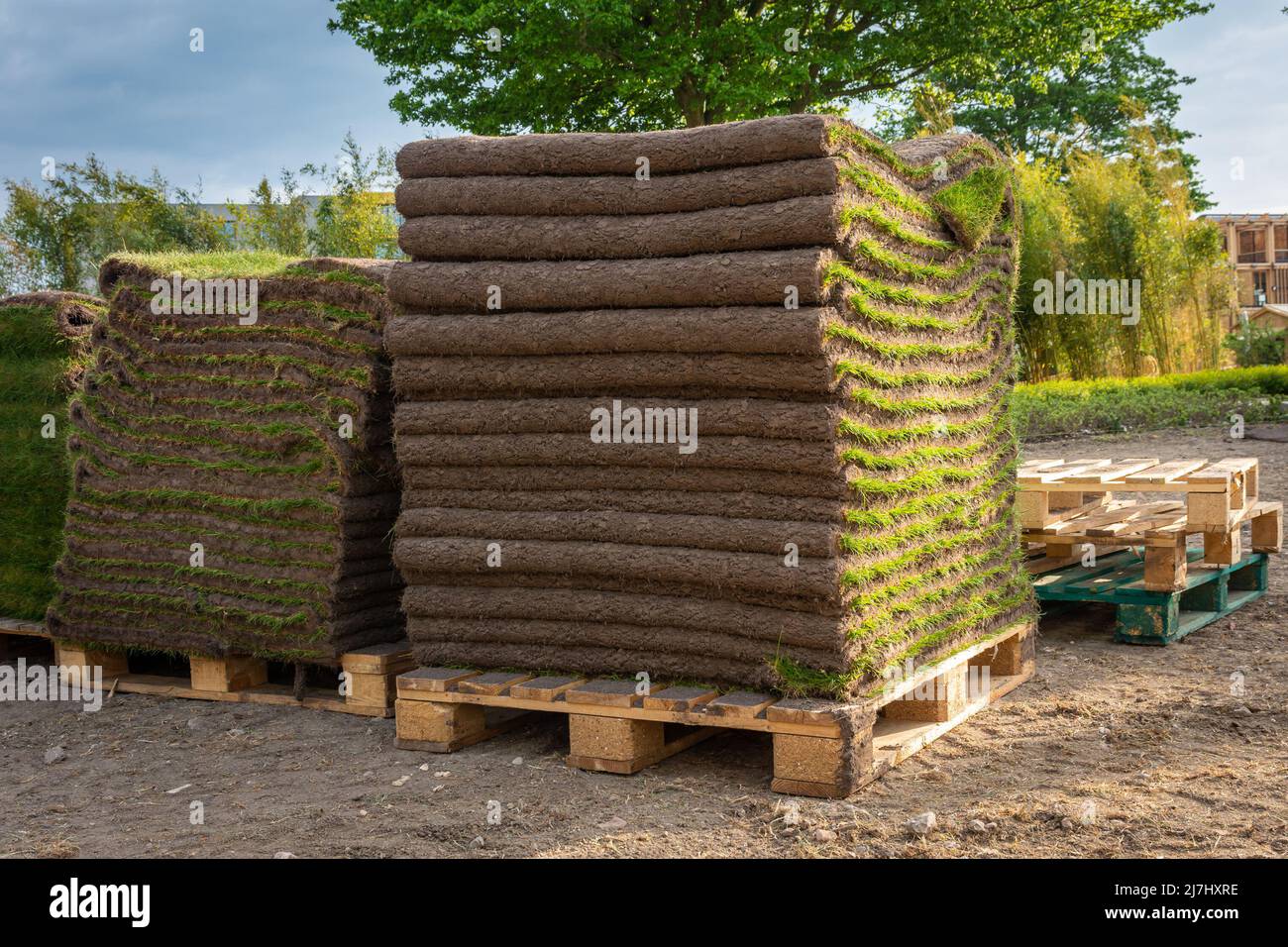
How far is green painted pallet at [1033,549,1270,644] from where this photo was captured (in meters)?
6.75

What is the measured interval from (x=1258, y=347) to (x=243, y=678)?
18.1m

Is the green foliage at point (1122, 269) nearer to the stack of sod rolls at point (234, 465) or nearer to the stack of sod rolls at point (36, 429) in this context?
the stack of sod rolls at point (234, 465)

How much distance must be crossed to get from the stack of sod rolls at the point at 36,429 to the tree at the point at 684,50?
11871 millimetres

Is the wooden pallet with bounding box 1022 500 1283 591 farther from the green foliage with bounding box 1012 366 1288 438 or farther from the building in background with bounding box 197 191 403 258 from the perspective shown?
the building in background with bounding box 197 191 403 258

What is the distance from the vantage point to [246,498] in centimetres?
582

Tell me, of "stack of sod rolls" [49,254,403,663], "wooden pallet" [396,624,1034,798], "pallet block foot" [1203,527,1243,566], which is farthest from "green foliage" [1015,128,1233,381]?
"stack of sod rolls" [49,254,403,663]

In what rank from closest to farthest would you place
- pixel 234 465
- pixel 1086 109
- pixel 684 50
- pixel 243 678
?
1. pixel 234 465
2. pixel 243 678
3. pixel 684 50
4. pixel 1086 109

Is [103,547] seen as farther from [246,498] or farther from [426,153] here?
[426,153]

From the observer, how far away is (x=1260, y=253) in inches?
1455

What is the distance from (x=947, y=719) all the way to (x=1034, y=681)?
1.24m

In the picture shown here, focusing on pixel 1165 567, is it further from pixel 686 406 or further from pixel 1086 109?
pixel 1086 109

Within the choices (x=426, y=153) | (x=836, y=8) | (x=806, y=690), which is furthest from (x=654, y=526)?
(x=836, y=8)

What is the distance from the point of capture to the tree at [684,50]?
704 inches

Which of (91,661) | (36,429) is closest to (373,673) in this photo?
(91,661)
